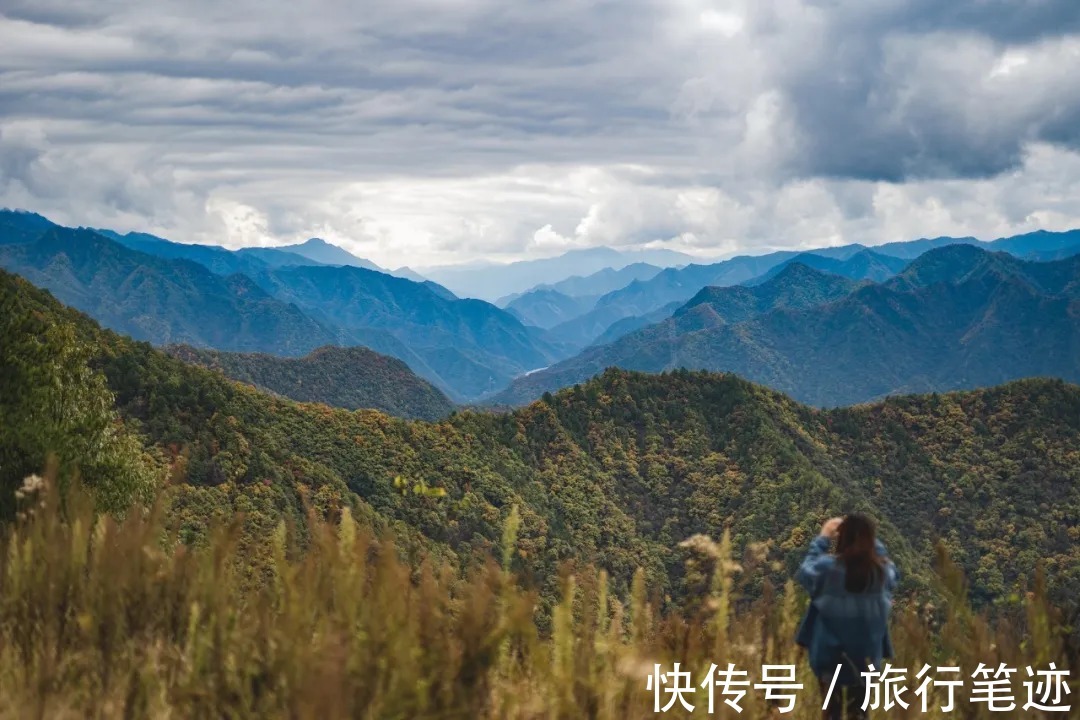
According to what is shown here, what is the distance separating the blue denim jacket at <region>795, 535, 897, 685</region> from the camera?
4648 millimetres

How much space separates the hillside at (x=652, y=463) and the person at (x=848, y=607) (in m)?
41.5

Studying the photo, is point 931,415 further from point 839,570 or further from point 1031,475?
point 839,570

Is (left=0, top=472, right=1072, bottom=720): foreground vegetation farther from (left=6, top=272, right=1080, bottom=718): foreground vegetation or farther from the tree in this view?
the tree

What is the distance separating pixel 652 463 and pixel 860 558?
9432 centimetres

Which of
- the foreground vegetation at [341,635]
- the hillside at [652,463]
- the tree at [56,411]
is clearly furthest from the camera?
the hillside at [652,463]

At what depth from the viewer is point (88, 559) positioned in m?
4.13

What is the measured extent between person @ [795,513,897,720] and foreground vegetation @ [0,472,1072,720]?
474 millimetres

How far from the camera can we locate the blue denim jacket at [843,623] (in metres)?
4.65

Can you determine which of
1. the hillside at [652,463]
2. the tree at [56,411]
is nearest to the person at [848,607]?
the tree at [56,411]

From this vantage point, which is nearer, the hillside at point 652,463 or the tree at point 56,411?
the tree at point 56,411

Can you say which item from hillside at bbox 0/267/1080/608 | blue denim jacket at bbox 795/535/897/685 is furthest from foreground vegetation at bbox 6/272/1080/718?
hillside at bbox 0/267/1080/608

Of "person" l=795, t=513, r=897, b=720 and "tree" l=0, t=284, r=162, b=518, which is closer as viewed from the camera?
"person" l=795, t=513, r=897, b=720

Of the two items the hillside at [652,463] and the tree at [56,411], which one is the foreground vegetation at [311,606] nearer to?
the tree at [56,411]

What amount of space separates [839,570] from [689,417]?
4003 inches
